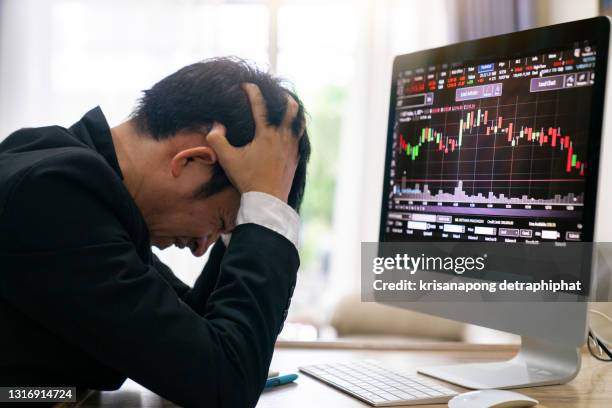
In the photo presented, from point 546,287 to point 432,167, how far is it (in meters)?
0.30

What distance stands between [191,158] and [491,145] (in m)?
0.48

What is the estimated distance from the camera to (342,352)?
1297 millimetres

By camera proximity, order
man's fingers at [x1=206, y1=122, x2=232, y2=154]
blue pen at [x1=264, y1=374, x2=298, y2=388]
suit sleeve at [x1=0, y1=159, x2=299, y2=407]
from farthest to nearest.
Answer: blue pen at [x1=264, y1=374, x2=298, y2=388] → man's fingers at [x1=206, y1=122, x2=232, y2=154] → suit sleeve at [x1=0, y1=159, x2=299, y2=407]

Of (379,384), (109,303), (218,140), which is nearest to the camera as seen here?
(109,303)

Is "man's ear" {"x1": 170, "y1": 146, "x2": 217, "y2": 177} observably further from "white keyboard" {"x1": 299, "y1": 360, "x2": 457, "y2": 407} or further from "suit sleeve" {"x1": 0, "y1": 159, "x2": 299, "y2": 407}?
"white keyboard" {"x1": 299, "y1": 360, "x2": 457, "y2": 407}

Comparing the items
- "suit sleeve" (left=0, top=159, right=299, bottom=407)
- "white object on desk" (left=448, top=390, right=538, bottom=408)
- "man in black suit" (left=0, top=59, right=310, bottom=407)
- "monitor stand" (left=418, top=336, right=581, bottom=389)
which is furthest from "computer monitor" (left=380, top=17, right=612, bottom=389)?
"suit sleeve" (left=0, top=159, right=299, bottom=407)

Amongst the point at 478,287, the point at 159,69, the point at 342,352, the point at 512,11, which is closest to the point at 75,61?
the point at 159,69

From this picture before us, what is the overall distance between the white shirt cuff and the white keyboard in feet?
0.78

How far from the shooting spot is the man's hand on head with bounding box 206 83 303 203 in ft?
3.00

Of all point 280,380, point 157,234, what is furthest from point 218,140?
point 280,380

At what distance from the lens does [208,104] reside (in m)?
0.91

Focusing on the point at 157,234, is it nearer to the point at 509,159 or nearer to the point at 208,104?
the point at 208,104

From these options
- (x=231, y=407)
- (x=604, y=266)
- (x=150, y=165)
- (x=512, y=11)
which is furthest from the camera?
(x=512, y=11)

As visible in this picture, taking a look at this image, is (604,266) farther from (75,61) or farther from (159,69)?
(75,61)
